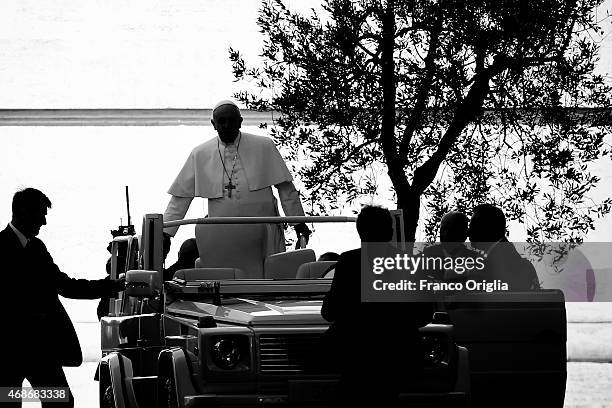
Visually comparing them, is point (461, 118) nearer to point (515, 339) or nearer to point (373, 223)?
point (515, 339)

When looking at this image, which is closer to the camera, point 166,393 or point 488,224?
point 166,393

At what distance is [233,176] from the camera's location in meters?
9.16

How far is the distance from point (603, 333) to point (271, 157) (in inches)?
398

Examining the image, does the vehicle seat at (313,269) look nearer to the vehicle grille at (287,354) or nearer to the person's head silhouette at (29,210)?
the vehicle grille at (287,354)

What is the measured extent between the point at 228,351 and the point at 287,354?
0.30 metres

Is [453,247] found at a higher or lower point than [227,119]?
lower

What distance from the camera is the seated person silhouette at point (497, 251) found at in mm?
8836

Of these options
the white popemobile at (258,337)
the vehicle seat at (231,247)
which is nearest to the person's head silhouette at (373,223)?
the white popemobile at (258,337)

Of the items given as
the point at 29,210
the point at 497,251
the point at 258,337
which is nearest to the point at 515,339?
the point at 497,251

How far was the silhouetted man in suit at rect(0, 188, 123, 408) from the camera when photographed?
24.0 ft

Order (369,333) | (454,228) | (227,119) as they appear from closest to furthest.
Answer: (369,333) → (227,119) → (454,228)

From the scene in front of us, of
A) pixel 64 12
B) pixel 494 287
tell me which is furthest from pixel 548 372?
pixel 64 12

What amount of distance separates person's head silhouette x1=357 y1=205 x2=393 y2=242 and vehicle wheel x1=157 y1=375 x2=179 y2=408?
1.42 metres

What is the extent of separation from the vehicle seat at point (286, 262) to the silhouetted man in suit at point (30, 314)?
1335 millimetres
